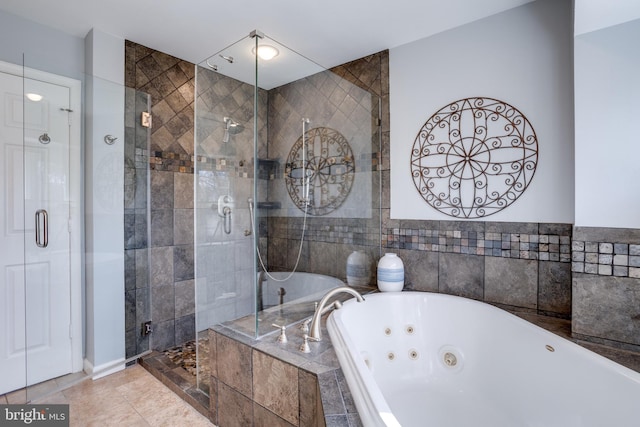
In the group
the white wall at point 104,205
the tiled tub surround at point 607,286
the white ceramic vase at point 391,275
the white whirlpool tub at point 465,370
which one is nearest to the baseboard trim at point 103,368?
the white wall at point 104,205

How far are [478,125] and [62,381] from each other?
3347mm

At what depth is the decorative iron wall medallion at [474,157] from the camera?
2037 millimetres

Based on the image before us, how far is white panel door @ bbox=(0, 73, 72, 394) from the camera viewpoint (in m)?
2.03

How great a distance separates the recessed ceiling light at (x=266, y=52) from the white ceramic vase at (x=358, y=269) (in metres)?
1.49

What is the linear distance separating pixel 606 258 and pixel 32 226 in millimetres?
3366

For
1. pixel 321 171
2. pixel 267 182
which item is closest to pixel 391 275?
pixel 321 171

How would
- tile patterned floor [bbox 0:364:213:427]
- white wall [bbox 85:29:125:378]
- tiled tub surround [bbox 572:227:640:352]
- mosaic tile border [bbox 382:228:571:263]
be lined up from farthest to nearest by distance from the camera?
white wall [bbox 85:29:125:378], mosaic tile border [bbox 382:228:571:263], tile patterned floor [bbox 0:364:213:427], tiled tub surround [bbox 572:227:640:352]

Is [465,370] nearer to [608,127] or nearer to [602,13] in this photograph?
[608,127]

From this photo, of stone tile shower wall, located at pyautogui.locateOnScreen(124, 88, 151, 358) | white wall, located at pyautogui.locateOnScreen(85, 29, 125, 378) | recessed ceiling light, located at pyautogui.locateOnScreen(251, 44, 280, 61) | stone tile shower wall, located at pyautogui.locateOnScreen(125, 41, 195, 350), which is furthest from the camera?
stone tile shower wall, located at pyautogui.locateOnScreen(125, 41, 195, 350)

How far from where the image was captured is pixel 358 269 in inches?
99.6

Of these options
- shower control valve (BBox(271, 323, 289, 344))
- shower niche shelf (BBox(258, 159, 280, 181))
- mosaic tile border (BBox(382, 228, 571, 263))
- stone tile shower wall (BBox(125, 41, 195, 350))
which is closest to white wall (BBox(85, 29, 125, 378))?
stone tile shower wall (BBox(125, 41, 195, 350))

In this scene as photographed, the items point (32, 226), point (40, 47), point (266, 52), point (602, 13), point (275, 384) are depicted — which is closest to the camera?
point (275, 384)

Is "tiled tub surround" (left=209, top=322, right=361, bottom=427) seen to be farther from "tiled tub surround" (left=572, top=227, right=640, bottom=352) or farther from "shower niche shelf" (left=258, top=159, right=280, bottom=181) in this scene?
"tiled tub surround" (left=572, top=227, right=640, bottom=352)

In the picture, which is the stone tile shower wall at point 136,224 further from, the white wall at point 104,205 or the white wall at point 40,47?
the white wall at point 40,47
